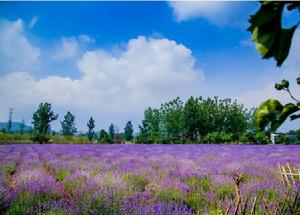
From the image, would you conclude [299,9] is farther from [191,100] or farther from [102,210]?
[191,100]

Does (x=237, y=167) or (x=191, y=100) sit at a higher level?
(x=191, y=100)

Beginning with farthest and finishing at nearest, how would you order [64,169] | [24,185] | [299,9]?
[64,169] → [24,185] → [299,9]

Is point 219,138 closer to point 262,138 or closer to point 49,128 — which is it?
point 262,138

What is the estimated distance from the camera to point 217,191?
574 centimetres

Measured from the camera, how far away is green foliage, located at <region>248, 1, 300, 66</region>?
637 mm

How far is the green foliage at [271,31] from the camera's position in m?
0.64

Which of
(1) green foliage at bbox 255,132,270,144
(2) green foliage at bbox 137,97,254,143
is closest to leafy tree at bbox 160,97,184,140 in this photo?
(2) green foliage at bbox 137,97,254,143

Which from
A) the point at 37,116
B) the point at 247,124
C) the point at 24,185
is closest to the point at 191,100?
the point at 247,124

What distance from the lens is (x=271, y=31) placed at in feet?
2.12

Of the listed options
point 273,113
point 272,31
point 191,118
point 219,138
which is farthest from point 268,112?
point 191,118

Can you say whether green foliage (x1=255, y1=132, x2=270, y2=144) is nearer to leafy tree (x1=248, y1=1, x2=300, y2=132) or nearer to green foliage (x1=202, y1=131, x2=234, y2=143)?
green foliage (x1=202, y1=131, x2=234, y2=143)

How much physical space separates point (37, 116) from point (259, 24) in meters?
64.4

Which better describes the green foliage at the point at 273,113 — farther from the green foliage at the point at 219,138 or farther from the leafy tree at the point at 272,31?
the green foliage at the point at 219,138

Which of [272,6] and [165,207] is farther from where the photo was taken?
[165,207]
